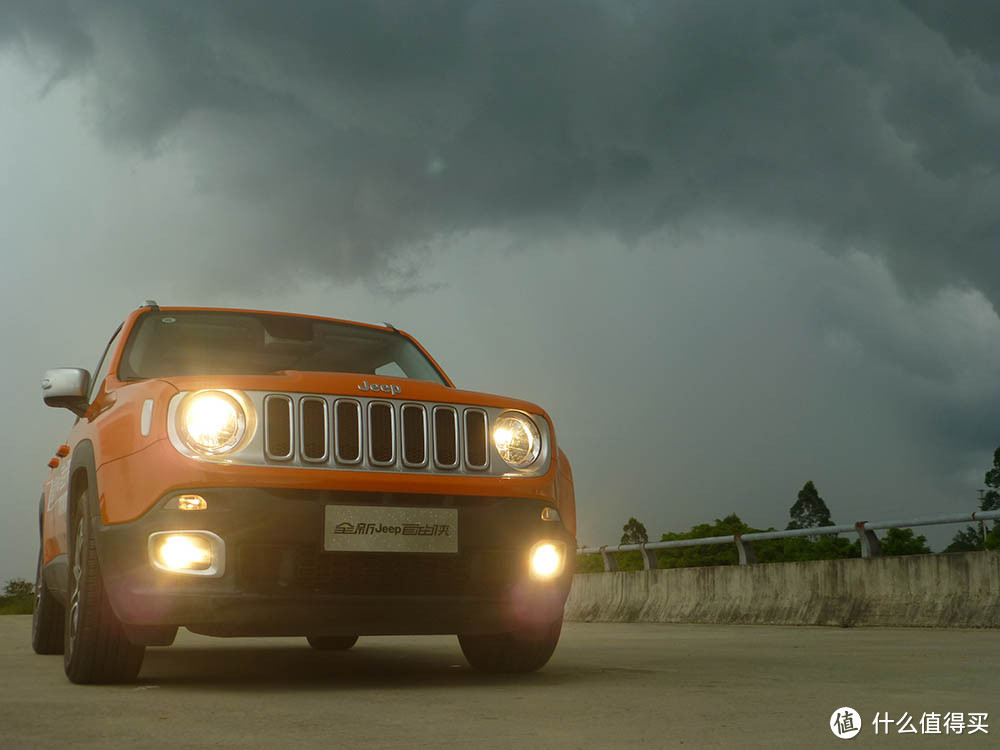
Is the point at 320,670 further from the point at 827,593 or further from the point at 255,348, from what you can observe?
the point at 827,593

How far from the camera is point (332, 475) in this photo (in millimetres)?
5496

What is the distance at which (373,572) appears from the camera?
554 centimetres

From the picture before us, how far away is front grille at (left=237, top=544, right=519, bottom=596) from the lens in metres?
5.38

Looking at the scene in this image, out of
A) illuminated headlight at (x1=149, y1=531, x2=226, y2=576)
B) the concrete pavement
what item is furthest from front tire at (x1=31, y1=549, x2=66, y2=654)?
illuminated headlight at (x1=149, y1=531, x2=226, y2=576)

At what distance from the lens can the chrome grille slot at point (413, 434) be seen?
571cm

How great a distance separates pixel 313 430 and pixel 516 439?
101cm

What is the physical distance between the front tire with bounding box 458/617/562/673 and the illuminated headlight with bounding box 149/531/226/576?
171 centimetres

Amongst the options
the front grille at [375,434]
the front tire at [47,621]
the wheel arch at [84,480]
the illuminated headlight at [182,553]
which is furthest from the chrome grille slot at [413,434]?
the front tire at [47,621]

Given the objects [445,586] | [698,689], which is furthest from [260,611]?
[698,689]

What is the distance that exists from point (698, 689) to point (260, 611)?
189 cm

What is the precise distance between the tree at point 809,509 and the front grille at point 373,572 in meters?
138

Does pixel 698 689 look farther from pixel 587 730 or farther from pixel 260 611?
pixel 260 611

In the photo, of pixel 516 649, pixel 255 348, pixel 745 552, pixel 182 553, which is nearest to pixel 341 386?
pixel 182 553

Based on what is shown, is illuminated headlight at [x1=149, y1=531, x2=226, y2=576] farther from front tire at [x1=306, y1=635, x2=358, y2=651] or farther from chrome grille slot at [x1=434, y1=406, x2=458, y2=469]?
front tire at [x1=306, y1=635, x2=358, y2=651]
